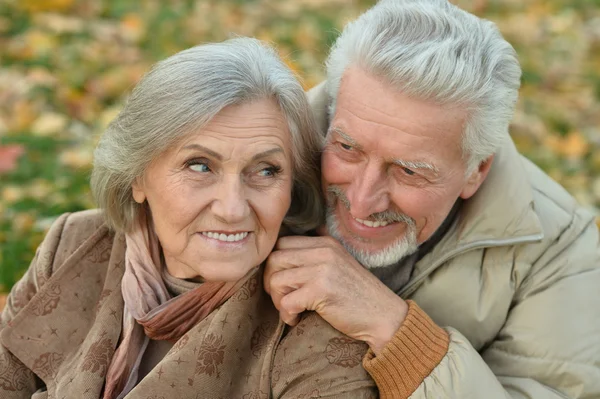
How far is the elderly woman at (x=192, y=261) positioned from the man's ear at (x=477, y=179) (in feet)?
1.82

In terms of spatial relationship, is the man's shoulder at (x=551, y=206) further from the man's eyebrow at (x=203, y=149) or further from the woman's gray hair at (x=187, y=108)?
the man's eyebrow at (x=203, y=149)

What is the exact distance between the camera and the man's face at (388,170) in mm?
2854

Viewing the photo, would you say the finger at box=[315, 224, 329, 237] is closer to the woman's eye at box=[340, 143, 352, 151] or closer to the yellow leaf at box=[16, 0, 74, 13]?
the woman's eye at box=[340, 143, 352, 151]

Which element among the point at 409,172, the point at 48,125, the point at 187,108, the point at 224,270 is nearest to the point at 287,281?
the point at 224,270

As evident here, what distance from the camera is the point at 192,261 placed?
2.86 m

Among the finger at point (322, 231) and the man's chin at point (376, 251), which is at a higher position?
the man's chin at point (376, 251)

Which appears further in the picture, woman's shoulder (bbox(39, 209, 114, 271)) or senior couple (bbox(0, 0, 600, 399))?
woman's shoulder (bbox(39, 209, 114, 271))

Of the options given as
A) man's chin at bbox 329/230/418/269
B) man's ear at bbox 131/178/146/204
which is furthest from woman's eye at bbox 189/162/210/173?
man's chin at bbox 329/230/418/269

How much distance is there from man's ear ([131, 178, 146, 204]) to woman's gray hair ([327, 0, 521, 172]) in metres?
0.76

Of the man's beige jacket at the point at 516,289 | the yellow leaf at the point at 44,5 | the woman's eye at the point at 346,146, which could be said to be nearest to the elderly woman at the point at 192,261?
the woman's eye at the point at 346,146

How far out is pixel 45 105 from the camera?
19.0ft

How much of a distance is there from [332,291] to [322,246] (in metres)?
0.20

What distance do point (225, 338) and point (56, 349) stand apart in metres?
0.69

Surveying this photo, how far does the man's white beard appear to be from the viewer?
10.2ft
